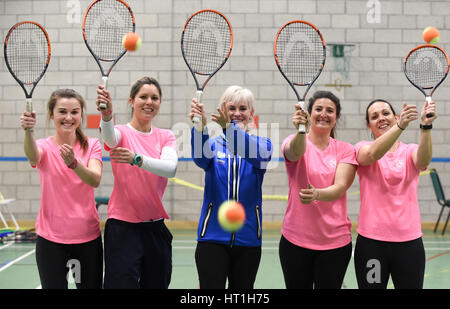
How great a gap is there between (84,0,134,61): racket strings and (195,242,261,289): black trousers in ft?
7.08

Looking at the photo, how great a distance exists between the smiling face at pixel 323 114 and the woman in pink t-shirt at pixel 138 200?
3.07ft

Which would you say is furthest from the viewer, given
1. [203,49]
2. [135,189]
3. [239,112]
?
[203,49]

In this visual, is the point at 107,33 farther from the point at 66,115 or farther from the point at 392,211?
the point at 392,211

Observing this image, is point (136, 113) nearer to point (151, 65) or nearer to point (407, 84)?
point (151, 65)

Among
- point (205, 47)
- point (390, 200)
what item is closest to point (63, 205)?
point (390, 200)

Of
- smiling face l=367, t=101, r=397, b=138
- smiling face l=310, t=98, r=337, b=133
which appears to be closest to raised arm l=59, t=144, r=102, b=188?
smiling face l=310, t=98, r=337, b=133

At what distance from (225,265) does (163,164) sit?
0.70m

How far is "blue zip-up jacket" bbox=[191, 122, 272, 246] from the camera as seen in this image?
257cm

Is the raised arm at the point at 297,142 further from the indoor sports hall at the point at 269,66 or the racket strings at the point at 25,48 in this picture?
the racket strings at the point at 25,48

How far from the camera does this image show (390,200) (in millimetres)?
2754

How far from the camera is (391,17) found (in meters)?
7.88

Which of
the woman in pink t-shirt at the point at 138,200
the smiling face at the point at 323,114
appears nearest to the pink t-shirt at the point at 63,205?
the woman in pink t-shirt at the point at 138,200

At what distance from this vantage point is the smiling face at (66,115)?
2.82m
